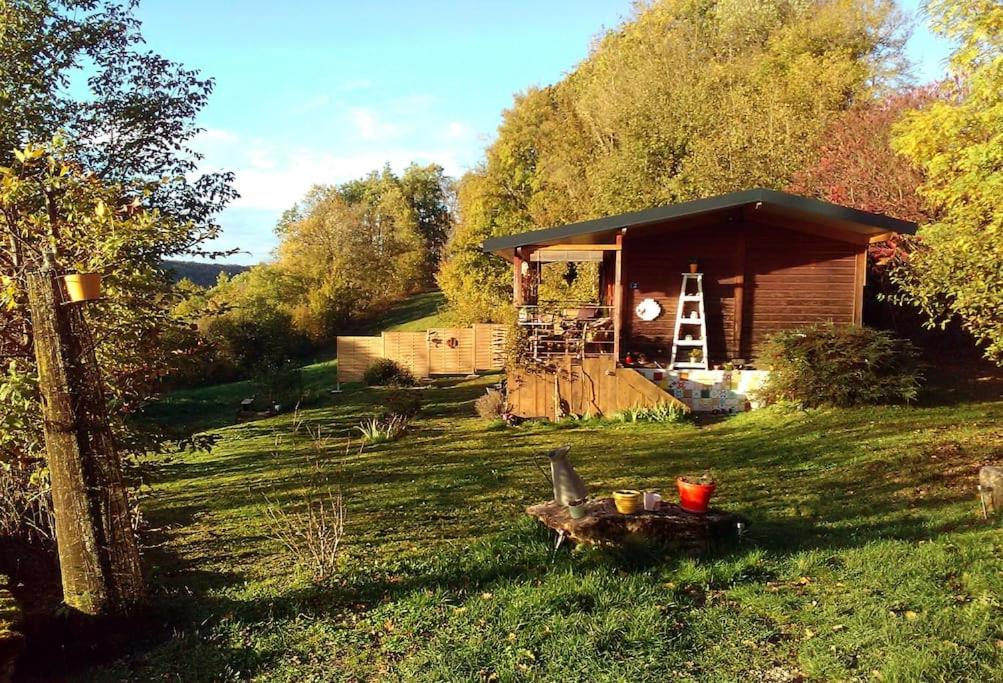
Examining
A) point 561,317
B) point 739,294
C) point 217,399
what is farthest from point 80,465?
point 217,399

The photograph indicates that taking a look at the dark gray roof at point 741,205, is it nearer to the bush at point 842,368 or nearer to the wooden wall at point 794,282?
the wooden wall at point 794,282

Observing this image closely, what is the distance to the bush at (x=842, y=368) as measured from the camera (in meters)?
10.5

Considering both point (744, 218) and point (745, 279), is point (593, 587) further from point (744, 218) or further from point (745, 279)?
point (744, 218)

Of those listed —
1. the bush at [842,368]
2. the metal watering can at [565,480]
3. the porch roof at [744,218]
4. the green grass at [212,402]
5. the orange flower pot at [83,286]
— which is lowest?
the green grass at [212,402]

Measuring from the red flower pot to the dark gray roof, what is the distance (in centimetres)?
730

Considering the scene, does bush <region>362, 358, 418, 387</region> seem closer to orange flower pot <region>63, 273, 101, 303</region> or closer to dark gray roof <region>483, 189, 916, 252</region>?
dark gray roof <region>483, 189, 916, 252</region>

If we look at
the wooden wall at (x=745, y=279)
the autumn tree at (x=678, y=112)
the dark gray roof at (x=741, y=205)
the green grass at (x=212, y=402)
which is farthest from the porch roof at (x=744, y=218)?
the green grass at (x=212, y=402)

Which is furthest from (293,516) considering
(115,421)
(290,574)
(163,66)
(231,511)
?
(163,66)

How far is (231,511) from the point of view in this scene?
7.00 m

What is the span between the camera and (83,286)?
374 centimetres

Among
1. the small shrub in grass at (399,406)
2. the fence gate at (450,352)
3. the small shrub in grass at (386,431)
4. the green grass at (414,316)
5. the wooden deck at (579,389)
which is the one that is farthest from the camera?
the green grass at (414,316)

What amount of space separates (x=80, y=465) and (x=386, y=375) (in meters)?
18.1

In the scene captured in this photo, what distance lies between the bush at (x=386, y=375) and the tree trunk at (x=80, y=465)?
1719cm

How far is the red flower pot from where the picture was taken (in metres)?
4.97
